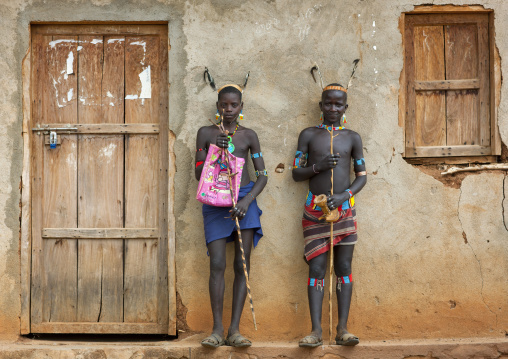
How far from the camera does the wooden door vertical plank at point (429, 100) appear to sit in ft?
17.5

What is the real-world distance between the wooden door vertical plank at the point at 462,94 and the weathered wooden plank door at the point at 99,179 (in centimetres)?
246

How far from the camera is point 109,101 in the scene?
5.34 metres

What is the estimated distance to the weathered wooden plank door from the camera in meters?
5.30

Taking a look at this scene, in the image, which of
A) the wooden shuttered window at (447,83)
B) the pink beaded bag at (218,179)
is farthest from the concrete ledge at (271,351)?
the wooden shuttered window at (447,83)

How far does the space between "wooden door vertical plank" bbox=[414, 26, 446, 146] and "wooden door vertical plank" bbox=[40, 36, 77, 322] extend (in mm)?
2982

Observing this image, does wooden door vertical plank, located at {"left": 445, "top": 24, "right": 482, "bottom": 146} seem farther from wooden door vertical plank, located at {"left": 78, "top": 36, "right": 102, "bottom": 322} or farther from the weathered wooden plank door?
wooden door vertical plank, located at {"left": 78, "top": 36, "right": 102, "bottom": 322}

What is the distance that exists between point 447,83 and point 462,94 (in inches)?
6.7

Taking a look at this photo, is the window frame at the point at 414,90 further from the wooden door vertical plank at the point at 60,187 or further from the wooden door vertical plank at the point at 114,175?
the wooden door vertical plank at the point at 60,187

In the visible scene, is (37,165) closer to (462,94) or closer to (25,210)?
(25,210)

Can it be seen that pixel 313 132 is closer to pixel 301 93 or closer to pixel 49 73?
pixel 301 93

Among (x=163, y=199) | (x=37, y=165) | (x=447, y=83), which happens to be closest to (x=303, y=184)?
(x=163, y=199)

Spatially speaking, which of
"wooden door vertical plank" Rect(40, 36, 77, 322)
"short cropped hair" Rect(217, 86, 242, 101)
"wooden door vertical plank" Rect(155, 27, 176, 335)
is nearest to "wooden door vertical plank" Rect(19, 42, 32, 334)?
"wooden door vertical plank" Rect(40, 36, 77, 322)

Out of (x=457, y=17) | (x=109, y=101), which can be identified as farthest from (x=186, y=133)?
(x=457, y=17)

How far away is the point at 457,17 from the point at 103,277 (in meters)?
3.80
